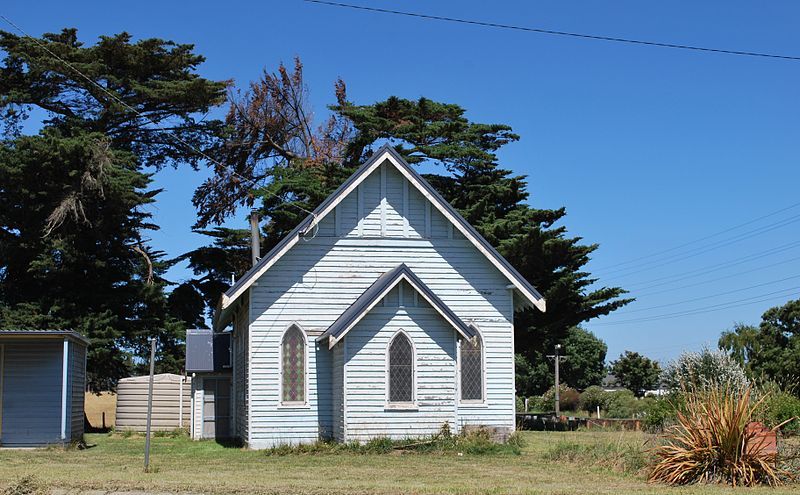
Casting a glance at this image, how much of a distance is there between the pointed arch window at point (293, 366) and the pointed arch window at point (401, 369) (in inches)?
116

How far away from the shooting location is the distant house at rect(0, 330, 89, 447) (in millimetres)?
27766

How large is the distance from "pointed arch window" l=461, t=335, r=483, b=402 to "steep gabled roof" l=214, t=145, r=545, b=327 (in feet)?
6.71

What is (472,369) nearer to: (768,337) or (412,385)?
(412,385)

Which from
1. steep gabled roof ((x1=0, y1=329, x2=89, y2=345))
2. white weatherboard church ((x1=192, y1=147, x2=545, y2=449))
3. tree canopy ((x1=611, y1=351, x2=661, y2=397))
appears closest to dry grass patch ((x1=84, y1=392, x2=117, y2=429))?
steep gabled roof ((x1=0, y1=329, x2=89, y2=345))

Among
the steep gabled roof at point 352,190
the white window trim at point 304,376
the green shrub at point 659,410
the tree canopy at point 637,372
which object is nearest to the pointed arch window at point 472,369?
the steep gabled roof at point 352,190

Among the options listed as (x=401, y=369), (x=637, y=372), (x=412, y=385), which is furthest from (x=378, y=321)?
(x=637, y=372)

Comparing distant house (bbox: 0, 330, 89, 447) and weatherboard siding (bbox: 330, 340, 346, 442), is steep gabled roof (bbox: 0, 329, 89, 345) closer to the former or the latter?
distant house (bbox: 0, 330, 89, 447)

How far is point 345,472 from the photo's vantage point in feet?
63.9

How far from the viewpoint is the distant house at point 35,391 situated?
27.8m

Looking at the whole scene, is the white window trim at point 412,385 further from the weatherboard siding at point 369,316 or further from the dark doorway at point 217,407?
the dark doorway at point 217,407

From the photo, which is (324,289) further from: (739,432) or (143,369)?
(143,369)

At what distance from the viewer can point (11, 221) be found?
44750 millimetres

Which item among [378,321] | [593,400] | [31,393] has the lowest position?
[593,400]

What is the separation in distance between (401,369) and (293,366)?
3.46m
